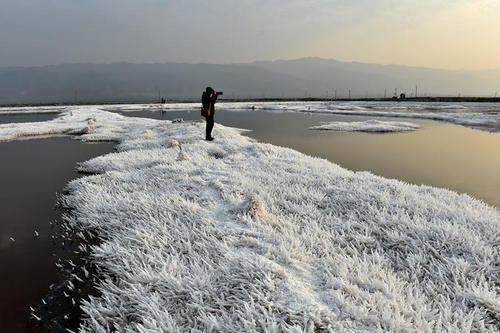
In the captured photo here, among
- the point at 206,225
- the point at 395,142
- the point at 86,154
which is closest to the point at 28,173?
the point at 86,154

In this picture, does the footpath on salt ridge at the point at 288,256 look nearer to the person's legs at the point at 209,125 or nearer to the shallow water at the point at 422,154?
the shallow water at the point at 422,154

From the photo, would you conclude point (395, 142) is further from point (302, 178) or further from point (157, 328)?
point (157, 328)

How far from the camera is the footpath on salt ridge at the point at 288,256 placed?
5.29 meters

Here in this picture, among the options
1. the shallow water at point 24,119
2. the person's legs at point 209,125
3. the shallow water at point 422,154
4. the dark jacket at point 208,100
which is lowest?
the shallow water at point 422,154

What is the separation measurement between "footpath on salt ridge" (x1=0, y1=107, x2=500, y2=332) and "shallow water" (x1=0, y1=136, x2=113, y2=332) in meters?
1.04

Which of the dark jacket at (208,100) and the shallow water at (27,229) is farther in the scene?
the dark jacket at (208,100)

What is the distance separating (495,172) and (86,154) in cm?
2487

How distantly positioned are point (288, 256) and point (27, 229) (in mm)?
8094

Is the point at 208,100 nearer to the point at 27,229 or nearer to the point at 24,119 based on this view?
the point at 27,229

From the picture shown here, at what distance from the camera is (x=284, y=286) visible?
18.9 ft

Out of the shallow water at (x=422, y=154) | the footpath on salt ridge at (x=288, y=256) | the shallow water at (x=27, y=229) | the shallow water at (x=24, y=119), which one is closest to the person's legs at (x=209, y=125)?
the shallow water at (x=422, y=154)

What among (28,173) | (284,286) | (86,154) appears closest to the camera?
(284,286)

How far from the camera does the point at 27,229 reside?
10203 millimetres

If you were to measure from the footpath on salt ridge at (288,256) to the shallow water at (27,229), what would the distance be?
104 centimetres
